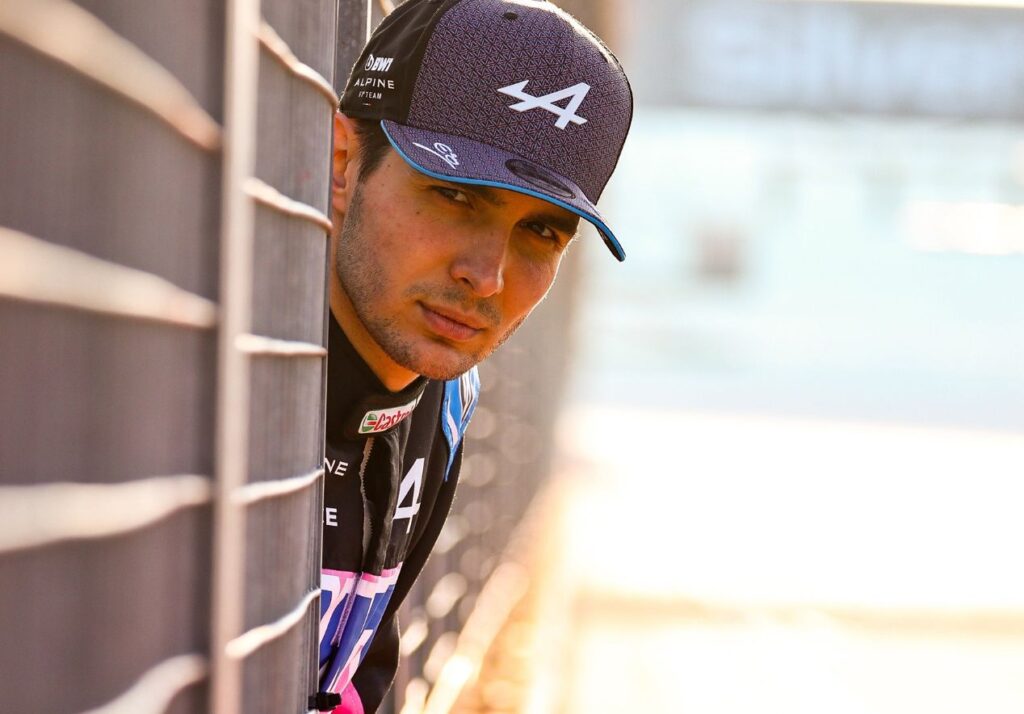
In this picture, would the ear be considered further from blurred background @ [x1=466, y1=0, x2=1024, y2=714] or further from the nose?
blurred background @ [x1=466, y1=0, x2=1024, y2=714]

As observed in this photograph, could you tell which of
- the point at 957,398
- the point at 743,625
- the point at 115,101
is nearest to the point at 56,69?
the point at 115,101

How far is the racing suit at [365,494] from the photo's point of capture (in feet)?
7.00

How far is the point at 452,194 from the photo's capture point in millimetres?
2207

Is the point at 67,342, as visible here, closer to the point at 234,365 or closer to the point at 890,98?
the point at 234,365

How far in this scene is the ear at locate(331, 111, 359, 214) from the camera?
2271 millimetres

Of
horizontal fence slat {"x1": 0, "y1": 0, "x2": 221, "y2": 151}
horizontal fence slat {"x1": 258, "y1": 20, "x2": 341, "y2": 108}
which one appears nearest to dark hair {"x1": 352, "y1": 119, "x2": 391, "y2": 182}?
horizontal fence slat {"x1": 258, "y1": 20, "x2": 341, "y2": 108}

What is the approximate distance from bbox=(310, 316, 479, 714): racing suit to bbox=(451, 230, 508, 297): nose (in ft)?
0.61

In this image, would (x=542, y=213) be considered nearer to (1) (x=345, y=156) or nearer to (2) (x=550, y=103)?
(2) (x=550, y=103)

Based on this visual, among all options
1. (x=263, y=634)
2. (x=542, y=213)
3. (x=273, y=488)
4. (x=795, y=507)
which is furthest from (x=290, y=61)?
(x=795, y=507)

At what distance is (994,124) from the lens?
15.1m

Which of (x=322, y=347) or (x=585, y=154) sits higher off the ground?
(x=585, y=154)

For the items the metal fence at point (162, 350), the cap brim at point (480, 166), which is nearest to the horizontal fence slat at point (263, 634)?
the metal fence at point (162, 350)

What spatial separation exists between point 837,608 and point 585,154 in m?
7.00

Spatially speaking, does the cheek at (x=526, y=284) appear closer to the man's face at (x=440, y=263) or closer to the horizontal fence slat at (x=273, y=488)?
the man's face at (x=440, y=263)
